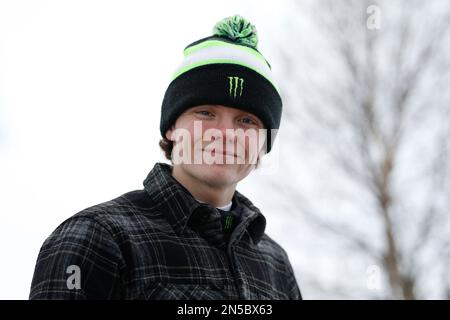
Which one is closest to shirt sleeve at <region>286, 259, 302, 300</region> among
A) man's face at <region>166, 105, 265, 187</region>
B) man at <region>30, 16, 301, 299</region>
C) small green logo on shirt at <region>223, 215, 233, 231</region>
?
man at <region>30, 16, 301, 299</region>

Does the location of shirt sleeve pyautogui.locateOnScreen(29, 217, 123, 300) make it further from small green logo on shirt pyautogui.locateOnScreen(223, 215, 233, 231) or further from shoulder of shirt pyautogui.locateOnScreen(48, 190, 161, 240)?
small green logo on shirt pyautogui.locateOnScreen(223, 215, 233, 231)

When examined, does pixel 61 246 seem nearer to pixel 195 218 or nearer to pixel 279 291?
pixel 195 218

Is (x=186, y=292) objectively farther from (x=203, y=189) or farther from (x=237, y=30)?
→ (x=237, y=30)

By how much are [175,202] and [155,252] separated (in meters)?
0.26

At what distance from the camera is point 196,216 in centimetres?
236

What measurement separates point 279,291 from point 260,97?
2.70 ft


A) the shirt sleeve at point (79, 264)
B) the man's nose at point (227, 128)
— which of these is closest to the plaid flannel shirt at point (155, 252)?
the shirt sleeve at point (79, 264)

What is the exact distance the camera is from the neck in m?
2.43

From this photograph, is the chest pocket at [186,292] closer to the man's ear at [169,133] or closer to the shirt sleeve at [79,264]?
the shirt sleeve at [79,264]

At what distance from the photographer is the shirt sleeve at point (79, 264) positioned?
1946 millimetres

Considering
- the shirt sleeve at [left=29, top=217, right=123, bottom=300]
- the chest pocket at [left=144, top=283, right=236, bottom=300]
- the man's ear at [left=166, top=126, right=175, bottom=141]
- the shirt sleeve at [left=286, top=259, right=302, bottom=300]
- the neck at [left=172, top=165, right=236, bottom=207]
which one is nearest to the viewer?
the shirt sleeve at [left=29, top=217, right=123, bottom=300]

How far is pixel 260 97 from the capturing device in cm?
259
